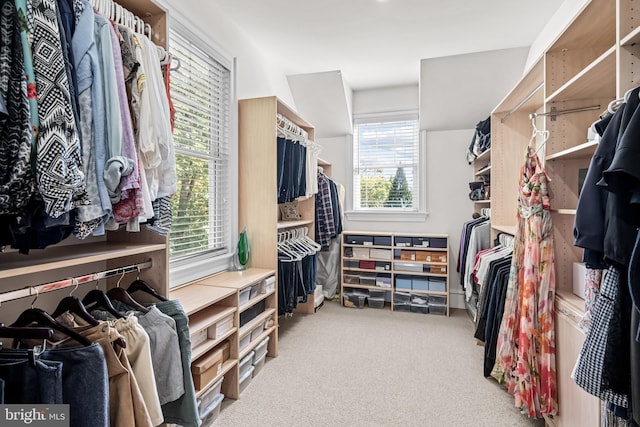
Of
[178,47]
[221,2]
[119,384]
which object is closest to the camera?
[119,384]

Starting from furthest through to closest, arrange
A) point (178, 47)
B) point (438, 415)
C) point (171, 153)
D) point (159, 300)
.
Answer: point (178, 47) → point (438, 415) → point (159, 300) → point (171, 153)

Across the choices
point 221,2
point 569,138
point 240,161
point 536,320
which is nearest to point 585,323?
point 536,320

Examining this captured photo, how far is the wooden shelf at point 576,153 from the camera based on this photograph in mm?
1459

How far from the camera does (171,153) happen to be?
132 cm

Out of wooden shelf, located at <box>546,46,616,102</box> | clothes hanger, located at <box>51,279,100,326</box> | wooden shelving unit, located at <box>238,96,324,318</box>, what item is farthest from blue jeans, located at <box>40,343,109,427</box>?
wooden shelf, located at <box>546,46,616,102</box>

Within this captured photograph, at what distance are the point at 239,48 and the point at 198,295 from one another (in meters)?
2.17

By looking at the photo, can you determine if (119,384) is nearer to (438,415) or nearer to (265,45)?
(438,415)

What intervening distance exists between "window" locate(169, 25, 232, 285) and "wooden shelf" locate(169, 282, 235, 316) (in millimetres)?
133

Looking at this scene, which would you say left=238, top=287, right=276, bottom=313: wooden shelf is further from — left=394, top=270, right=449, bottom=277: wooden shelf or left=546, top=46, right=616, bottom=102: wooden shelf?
left=546, top=46, right=616, bottom=102: wooden shelf

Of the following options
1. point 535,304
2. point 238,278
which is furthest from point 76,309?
point 535,304

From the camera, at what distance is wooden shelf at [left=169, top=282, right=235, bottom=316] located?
1.80 m

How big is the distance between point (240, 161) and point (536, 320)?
2.37 meters

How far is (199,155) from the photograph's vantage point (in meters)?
2.41

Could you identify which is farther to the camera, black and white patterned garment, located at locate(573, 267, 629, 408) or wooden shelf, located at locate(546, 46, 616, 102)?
wooden shelf, located at locate(546, 46, 616, 102)
